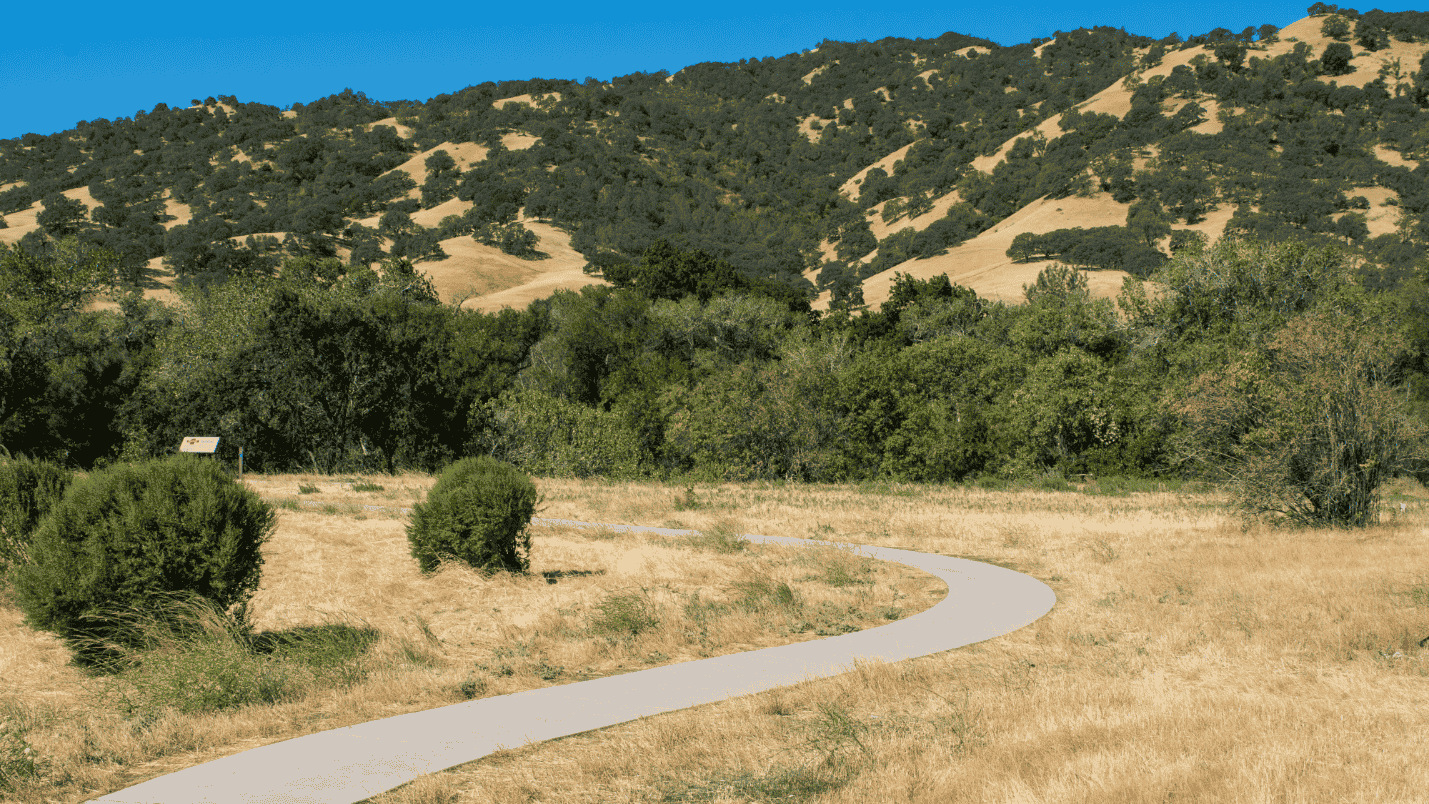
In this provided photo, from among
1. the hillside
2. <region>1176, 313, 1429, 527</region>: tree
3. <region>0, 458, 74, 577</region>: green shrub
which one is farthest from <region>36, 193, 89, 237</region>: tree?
<region>1176, 313, 1429, 527</region>: tree

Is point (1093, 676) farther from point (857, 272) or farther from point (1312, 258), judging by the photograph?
point (857, 272)

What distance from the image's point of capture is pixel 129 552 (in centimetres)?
927

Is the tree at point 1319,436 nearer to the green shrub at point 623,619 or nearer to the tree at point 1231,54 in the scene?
the green shrub at point 623,619

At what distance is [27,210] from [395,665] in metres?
136

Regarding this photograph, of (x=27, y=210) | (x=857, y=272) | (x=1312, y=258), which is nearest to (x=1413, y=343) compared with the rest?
(x=1312, y=258)

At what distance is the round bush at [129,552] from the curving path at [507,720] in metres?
3.87

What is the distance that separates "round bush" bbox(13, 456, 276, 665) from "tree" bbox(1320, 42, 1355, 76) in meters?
145

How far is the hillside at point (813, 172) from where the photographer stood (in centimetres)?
8831

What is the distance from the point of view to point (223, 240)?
92.6 meters

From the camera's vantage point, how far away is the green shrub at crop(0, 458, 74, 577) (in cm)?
1305

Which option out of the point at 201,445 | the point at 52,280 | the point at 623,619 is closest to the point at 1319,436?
the point at 623,619

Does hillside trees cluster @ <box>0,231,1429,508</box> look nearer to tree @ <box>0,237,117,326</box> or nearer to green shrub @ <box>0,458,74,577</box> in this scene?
tree @ <box>0,237,117,326</box>

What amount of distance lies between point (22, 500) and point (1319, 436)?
25.0m

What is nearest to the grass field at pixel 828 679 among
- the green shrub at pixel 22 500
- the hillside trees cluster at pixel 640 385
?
the green shrub at pixel 22 500
